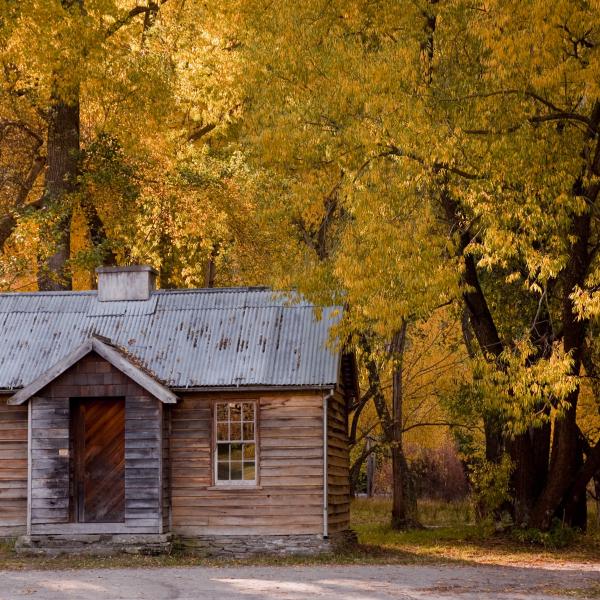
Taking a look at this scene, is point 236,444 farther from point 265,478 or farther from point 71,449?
point 71,449

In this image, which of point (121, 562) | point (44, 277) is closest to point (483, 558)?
point (121, 562)

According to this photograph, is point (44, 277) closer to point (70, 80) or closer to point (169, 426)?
point (70, 80)

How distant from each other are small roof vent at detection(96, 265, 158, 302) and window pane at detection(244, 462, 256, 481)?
467 cm

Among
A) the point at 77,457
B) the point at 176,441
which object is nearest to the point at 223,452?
the point at 176,441

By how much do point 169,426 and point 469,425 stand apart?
14.5 meters

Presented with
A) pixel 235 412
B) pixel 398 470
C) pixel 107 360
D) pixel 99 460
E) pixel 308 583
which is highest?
pixel 107 360

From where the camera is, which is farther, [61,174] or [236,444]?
[61,174]

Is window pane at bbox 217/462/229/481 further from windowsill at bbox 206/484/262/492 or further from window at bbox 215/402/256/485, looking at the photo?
windowsill at bbox 206/484/262/492

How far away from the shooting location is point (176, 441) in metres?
22.5

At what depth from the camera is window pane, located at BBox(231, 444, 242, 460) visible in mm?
22344

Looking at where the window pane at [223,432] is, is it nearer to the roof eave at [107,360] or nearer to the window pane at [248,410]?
the window pane at [248,410]

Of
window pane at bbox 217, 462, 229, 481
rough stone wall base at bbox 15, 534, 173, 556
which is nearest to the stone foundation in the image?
rough stone wall base at bbox 15, 534, 173, 556

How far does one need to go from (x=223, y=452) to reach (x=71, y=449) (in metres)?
2.98

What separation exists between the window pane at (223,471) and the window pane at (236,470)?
11cm
